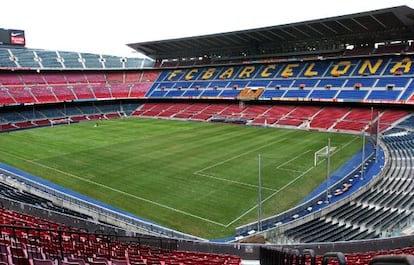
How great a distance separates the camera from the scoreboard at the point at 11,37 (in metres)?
75.8

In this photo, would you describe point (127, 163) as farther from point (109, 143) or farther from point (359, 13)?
point (359, 13)

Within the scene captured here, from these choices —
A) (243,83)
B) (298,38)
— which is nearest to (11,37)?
(243,83)

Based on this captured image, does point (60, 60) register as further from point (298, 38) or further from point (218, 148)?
point (218, 148)

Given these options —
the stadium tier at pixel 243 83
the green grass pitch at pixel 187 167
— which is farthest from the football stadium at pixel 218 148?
the stadium tier at pixel 243 83

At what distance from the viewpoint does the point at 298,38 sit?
2434 inches

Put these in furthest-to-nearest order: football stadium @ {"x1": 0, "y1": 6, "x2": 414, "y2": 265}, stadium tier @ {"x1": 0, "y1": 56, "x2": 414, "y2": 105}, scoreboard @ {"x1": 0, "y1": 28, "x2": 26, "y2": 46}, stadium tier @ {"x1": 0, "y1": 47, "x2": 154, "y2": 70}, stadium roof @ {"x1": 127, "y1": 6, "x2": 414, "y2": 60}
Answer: scoreboard @ {"x1": 0, "y1": 28, "x2": 26, "y2": 46} → stadium tier @ {"x1": 0, "y1": 47, "x2": 154, "y2": 70} → stadium tier @ {"x1": 0, "y1": 56, "x2": 414, "y2": 105} → stadium roof @ {"x1": 127, "y1": 6, "x2": 414, "y2": 60} → football stadium @ {"x1": 0, "y1": 6, "x2": 414, "y2": 265}

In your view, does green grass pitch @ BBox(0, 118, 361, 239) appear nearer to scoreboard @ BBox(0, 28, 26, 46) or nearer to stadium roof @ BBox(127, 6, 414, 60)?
stadium roof @ BBox(127, 6, 414, 60)

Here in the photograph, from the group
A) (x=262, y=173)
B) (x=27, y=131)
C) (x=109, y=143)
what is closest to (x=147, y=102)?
(x=27, y=131)

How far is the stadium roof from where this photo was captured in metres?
49.8

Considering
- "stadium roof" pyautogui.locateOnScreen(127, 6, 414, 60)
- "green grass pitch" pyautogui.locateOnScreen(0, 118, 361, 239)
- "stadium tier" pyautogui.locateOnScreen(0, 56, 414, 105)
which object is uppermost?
"stadium roof" pyautogui.locateOnScreen(127, 6, 414, 60)

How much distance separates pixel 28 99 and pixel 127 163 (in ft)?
133

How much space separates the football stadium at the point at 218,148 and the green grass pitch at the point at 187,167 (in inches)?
7.0

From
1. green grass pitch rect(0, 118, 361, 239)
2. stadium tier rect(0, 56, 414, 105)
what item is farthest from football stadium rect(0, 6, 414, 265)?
stadium tier rect(0, 56, 414, 105)

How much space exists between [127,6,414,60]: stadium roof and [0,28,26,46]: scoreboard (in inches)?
989
